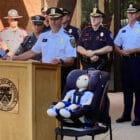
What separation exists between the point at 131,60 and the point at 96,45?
1.92 feet

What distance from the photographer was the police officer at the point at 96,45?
751 cm

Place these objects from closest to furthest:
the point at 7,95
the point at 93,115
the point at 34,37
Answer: the point at 93,115, the point at 7,95, the point at 34,37

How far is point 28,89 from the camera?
212 inches

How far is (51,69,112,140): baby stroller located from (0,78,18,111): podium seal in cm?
58

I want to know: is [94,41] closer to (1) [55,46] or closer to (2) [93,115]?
(1) [55,46]

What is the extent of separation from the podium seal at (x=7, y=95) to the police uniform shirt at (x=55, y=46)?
3.33ft

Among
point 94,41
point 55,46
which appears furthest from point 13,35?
point 55,46

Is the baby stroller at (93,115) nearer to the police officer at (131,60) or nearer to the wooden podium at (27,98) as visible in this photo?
the wooden podium at (27,98)

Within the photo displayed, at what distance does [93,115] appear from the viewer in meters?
5.24

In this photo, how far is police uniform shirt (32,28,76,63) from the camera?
21.1 ft

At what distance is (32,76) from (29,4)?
6445 millimetres

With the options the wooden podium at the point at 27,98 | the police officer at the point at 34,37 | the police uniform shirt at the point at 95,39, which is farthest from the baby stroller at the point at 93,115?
the police uniform shirt at the point at 95,39

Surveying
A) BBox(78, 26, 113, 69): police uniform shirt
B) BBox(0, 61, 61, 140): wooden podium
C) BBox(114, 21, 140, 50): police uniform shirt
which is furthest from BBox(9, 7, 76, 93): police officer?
BBox(114, 21, 140, 50): police uniform shirt

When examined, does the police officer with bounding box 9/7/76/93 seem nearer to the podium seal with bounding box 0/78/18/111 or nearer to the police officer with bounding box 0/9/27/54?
the podium seal with bounding box 0/78/18/111
